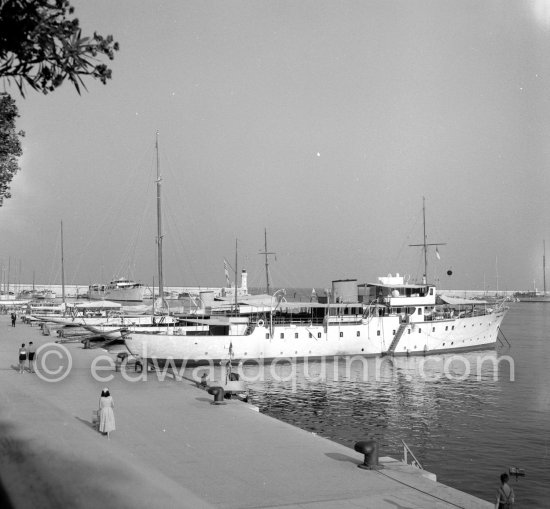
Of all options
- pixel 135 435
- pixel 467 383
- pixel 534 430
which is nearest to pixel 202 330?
pixel 467 383

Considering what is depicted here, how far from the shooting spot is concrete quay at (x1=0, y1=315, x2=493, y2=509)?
2055mm

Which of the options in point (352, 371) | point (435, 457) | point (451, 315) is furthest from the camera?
point (451, 315)

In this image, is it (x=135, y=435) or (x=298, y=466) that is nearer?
(x=298, y=466)

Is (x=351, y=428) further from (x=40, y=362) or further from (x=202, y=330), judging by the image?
(x=202, y=330)

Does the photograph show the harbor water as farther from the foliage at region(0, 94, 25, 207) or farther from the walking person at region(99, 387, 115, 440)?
the foliage at region(0, 94, 25, 207)

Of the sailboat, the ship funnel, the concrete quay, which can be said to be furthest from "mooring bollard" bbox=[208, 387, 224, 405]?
the ship funnel

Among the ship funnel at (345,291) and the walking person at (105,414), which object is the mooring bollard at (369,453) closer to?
the walking person at (105,414)

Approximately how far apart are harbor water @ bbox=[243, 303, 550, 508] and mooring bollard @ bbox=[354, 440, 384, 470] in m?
5.58

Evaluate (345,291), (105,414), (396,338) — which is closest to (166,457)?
(105,414)

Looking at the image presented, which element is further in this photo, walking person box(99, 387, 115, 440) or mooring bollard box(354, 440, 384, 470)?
walking person box(99, 387, 115, 440)

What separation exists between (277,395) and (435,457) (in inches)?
532

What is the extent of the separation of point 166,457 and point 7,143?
8343mm

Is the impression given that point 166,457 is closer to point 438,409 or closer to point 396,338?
point 438,409

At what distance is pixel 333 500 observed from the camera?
1168cm
